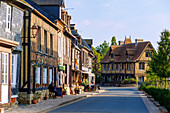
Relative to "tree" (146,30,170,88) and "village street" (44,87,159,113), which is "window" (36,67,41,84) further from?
"tree" (146,30,170,88)

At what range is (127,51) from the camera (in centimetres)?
8794

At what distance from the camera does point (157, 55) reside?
44.0 meters

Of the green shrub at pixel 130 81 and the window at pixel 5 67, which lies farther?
the green shrub at pixel 130 81

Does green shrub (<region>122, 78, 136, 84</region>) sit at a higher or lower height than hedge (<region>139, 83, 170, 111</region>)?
lower

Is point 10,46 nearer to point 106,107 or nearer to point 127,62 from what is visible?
point 106,107


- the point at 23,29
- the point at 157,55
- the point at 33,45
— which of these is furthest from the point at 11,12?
the point at 157,55

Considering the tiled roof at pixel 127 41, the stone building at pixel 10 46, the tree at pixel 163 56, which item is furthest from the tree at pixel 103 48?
the stone building at pixel 10 46

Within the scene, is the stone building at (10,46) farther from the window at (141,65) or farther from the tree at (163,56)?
the window at (141,65)

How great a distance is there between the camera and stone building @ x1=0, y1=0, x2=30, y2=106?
16.9 metres

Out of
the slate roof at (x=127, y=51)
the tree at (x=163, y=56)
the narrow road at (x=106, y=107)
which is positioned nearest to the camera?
the narrow road at (x=106, y=107)

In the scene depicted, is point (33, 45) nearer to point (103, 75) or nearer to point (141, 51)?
point (141, 51)

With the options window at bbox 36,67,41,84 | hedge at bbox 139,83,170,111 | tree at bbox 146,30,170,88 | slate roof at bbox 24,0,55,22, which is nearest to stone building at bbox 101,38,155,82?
tree at bbox 146,30,170,88

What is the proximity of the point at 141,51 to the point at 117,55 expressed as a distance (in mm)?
8578

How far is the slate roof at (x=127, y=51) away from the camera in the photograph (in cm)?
8600
